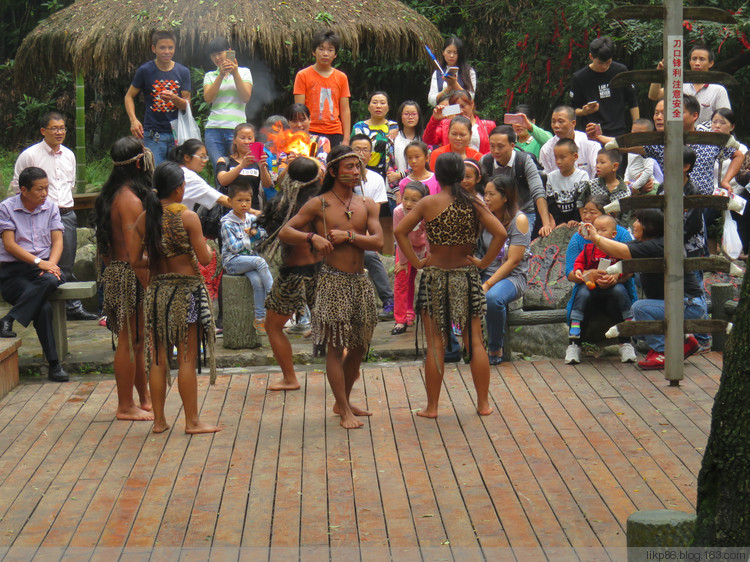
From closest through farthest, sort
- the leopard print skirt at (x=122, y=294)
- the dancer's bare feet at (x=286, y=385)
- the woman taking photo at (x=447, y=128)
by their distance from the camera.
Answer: the leopard print skirt at (x=122, y=294) → the dancer's bare feet at (x=286, y=385) → the woman taking photo at (x=447, y=128)

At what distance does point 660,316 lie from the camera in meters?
7.84

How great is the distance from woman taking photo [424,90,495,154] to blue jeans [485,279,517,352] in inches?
100

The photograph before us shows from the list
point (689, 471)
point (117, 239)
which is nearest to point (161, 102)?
point (117, 239)

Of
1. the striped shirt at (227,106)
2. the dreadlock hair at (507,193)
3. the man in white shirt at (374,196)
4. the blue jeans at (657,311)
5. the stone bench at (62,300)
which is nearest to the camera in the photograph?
the dreadlock hair at (507,193)

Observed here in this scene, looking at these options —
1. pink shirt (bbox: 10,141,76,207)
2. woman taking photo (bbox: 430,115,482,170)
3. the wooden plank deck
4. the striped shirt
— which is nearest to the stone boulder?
woman taking photo (bbox: 430,115,482,170)

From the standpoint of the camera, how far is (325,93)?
35.2ft

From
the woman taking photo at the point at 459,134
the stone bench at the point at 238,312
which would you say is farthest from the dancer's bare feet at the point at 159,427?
the woman taking photo at the point at 459,134

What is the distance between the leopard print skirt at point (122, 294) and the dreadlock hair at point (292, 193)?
0.99 metres

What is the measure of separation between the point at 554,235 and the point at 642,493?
4.33m

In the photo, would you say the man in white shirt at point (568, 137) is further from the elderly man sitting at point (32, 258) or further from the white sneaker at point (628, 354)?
the elderly man sitting at point (32, 258)

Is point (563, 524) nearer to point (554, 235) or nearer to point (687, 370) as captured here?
point (687, 370)

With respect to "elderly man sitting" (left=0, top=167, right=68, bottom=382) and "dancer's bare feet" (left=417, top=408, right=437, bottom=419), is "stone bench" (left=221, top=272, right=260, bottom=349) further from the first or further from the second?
"dancer's bare feet" (left=417, top=408, right=437, bottom=419)

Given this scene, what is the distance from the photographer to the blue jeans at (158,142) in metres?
10.8

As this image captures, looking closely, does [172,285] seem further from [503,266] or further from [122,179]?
[503,266]
